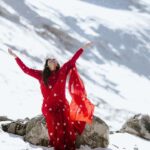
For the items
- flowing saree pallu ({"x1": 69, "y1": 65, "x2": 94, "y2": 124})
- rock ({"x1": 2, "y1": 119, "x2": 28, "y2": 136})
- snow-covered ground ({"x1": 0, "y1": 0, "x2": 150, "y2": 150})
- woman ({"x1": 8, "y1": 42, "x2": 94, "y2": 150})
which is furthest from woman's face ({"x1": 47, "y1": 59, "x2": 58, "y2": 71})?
snow-covered ground ({"x1": 0, "y1": 0, "x2": 150, "y2": 150})

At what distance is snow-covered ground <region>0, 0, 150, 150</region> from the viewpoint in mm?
20438

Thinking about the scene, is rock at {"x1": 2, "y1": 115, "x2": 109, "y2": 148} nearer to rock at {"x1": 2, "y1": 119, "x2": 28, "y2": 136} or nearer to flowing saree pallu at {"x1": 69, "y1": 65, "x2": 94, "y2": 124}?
rock at {"x1": 2, "y1": 119, "x2": 28, "y2": 136}

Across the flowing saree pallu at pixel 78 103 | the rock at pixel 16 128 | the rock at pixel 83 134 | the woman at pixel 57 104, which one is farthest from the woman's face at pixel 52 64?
the rock at pixel 16 128

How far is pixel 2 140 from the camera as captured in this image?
8.37m

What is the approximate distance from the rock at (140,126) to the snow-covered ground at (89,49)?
405cm

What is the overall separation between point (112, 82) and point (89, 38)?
640 cm

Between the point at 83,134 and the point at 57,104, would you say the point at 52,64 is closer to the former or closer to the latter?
the point at 57,104

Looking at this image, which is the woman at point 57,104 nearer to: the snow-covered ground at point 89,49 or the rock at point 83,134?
the rock at point 83,134

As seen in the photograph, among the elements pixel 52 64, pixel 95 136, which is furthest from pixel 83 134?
pixel 52 64

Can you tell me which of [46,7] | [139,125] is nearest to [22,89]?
[139,125]

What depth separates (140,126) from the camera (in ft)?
38.1

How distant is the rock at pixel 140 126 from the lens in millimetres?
11539

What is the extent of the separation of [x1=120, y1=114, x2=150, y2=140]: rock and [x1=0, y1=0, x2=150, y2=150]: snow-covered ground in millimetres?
4050

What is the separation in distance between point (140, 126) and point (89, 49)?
20.4 m
